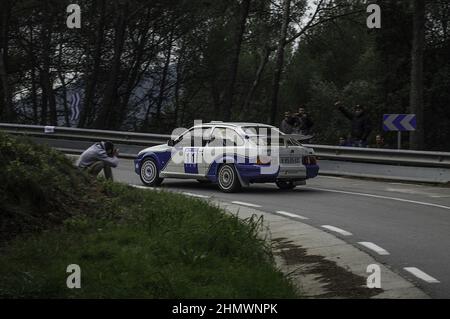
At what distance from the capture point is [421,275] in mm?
8758

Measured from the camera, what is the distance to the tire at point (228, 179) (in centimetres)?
1758

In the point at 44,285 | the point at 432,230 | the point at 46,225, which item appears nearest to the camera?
the point at 44,285

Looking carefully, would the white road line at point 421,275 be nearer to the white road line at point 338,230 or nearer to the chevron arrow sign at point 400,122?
the white road line at point 338,230

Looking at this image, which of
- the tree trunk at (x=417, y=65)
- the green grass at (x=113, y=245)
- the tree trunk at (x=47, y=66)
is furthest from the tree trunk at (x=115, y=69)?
the green grass at (x=113, y=245)

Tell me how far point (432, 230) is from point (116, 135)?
53.3 ft

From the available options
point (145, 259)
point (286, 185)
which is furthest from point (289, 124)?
point (145, 259)

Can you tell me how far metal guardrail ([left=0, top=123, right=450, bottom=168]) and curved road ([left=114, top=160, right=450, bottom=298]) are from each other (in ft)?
2.87

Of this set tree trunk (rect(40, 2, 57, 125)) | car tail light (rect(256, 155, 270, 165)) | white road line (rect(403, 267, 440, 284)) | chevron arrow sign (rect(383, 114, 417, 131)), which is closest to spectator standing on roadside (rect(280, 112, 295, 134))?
chevron arrow sign (rect(383, 114, 417, 131))

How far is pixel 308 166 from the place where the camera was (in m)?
18.1

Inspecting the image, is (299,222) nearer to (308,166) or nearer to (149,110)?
(308,166)

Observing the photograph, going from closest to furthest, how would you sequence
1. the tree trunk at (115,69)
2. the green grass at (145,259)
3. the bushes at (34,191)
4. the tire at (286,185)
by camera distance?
the green grass at (145,259), the bushes at (34,191), the tire at (286,185), the tree trunk at (115,69)

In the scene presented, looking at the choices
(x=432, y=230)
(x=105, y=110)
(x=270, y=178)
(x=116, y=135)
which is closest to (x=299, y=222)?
(x=432, y=230)

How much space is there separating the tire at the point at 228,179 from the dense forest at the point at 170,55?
16.2 metres

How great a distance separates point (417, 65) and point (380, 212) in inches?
480
